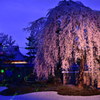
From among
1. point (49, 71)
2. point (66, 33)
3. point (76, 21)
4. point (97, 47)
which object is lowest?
point (49, 71)

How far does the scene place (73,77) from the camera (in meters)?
15.7

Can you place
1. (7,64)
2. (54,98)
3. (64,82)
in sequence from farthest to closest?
(7,64) < (64,82) < (54,98)

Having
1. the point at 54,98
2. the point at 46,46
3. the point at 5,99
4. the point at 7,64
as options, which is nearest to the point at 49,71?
the point at 46,46

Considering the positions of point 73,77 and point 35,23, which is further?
point 73,77

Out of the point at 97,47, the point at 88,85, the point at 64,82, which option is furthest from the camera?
the point at 64,82

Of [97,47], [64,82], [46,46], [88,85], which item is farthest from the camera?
[64,82]

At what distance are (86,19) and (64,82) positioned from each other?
606cm

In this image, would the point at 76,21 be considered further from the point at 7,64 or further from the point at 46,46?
the point at 7,64

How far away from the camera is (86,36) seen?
36.9 ft

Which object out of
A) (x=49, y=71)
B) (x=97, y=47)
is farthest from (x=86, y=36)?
(x=49, y=71)

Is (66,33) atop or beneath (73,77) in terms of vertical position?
atop

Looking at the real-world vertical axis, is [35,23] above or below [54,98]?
above

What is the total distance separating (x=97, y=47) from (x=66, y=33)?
1.96 meters

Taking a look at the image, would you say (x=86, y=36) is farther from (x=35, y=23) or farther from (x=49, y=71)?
(x=35, y=23)
